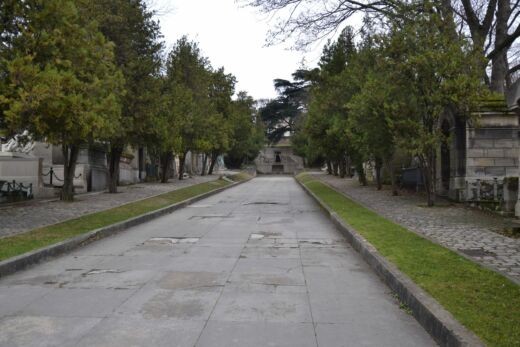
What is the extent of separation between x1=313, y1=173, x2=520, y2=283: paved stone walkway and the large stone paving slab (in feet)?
6.38

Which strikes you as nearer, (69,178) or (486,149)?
(486,149)

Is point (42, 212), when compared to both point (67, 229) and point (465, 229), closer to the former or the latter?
point (67, 229)

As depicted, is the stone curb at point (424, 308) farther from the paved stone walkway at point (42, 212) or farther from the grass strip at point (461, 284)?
the paved stone walkway at point (42, 212)

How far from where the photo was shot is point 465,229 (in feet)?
36.6

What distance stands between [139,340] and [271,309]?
1.61m

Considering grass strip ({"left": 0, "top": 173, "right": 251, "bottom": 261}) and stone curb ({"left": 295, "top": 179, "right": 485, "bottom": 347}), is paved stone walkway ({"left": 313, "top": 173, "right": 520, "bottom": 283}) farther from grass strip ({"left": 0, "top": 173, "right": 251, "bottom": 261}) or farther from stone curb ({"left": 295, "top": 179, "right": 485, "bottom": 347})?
grass strip ({"left": 0, "top": 173, "right": 251, "bottom": 261})

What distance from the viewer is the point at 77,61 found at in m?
12.2

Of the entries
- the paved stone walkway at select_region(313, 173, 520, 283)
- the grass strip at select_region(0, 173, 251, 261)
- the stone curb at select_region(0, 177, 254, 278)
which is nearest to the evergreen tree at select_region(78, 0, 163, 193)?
the grass strip at select_region(0, 173, 251, 261)

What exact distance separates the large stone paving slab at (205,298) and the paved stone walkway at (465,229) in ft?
6.38

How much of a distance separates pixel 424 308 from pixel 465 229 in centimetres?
684

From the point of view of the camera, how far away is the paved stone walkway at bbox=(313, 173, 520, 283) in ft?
25.2

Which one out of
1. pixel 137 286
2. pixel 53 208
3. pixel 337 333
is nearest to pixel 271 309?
pixel 337 333

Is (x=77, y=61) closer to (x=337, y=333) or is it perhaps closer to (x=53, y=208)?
(x=53, y=208)

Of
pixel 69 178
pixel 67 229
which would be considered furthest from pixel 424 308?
pixel 69 178
